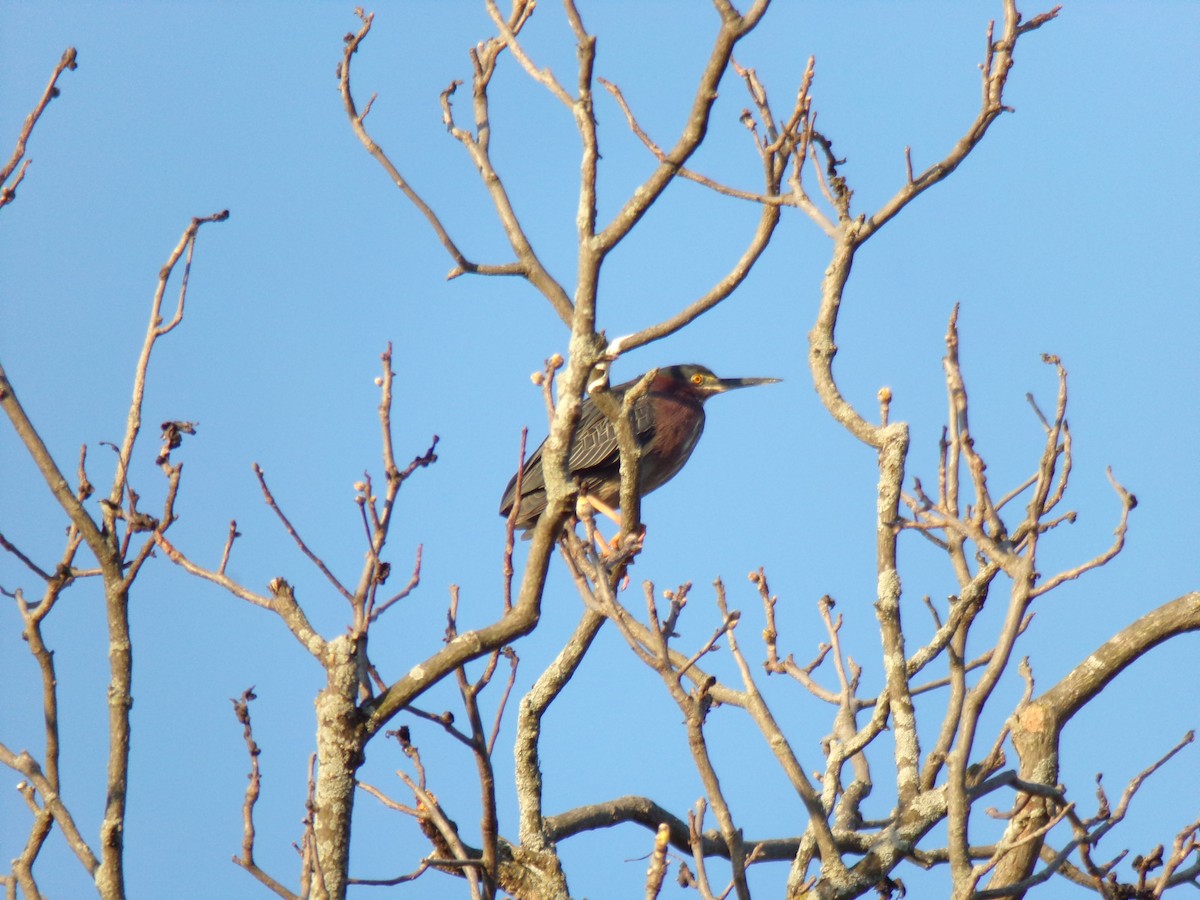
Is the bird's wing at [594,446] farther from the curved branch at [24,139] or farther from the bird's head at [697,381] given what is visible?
the curved branch at [24,139]

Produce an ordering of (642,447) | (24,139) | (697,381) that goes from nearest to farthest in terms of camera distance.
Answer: (24,139) < (642,447) < (697,381)

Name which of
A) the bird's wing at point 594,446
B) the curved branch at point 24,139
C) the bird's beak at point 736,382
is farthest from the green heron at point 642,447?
the curved branch at point 24,139

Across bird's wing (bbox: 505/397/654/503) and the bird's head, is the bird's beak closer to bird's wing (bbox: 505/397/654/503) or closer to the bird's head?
the bird's head

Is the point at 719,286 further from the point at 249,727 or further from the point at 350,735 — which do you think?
the point at 249,727

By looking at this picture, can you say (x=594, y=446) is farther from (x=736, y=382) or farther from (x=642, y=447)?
(x=736, y=382)

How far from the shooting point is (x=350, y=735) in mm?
3031

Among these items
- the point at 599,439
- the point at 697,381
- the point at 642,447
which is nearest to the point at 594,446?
the point at 599,439

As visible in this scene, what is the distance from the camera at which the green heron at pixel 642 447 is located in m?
7.76

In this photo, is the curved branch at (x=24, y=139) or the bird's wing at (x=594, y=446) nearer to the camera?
the curved branch at (x=24, y=139)

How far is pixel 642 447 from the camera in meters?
7.86

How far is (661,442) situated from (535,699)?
402 centimetres

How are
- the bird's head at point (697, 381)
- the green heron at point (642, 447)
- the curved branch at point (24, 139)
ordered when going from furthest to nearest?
the bird's head at point (697, 381) → the green heron at point (642, 447) → the curved branch at point (24, 139)

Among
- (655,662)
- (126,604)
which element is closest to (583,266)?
(655,662)

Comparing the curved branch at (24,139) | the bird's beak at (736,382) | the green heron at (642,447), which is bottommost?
the curved branch at (24,139)
